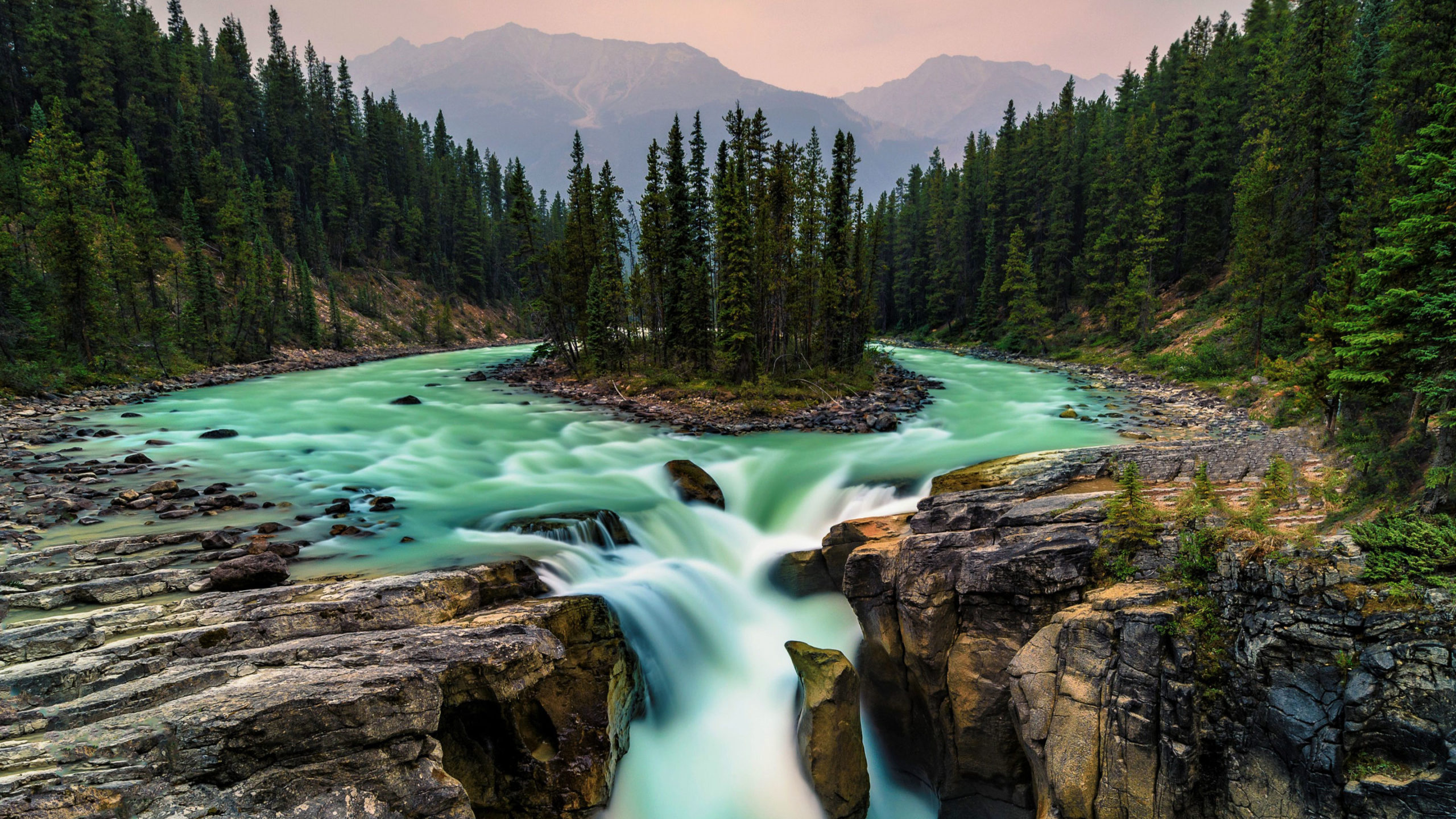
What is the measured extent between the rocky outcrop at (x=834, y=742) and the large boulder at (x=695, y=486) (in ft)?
22.9

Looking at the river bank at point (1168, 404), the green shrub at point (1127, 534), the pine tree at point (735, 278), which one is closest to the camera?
the green shrub at point (1127, 534)

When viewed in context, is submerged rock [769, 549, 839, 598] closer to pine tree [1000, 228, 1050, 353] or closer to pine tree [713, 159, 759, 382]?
pine tree [713, 159, 759, 382]

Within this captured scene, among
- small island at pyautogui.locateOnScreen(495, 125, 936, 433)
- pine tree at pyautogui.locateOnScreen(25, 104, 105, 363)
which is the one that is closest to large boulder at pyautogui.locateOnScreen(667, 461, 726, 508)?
small island at pyautogui.locateOnScreen(495, 125, 936, 433)

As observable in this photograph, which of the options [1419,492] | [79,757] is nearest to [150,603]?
[79,757]

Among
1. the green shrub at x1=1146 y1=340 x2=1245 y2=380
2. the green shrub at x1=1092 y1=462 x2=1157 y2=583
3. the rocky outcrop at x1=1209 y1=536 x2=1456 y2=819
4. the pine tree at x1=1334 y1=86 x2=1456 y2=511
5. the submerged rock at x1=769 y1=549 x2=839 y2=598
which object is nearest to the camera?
the rocky outcrop at x1=1209 y1=536 x2=1456 y2=819

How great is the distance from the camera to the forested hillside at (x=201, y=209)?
2977 cm

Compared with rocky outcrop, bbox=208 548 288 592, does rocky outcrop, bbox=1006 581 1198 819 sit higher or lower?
lower

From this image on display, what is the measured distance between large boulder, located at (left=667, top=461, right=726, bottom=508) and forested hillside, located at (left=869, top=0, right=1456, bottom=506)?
1217 centimetres

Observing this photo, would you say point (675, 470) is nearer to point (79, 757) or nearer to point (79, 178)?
point (79, 757)

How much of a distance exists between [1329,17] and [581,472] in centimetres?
4179

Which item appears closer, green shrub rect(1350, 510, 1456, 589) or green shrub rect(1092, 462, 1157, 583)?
green shrub rect(1350, 510, 1456, 589)

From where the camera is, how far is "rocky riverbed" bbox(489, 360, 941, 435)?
24375 millimetres

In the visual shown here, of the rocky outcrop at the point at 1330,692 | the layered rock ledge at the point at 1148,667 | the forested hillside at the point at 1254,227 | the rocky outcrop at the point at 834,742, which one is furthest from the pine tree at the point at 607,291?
the rocky outcrop at the point at 1330,692

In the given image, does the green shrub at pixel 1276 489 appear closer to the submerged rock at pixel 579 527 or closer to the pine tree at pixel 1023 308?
the submerged rock at pixel 579 527
